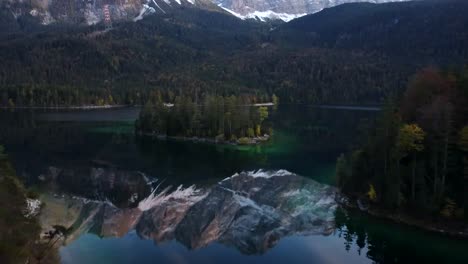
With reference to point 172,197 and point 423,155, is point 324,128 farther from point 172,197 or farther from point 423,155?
point 423,155

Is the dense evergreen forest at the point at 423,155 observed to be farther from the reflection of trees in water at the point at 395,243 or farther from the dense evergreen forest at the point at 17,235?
the dense evergreen forest at the point at 17,235

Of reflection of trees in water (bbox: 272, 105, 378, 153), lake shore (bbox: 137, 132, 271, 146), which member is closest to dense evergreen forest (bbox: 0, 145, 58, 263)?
reflection of trees in water (bbox: 272, 105, 378, 153)

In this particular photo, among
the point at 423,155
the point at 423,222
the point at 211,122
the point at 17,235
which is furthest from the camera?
the point at 211,122

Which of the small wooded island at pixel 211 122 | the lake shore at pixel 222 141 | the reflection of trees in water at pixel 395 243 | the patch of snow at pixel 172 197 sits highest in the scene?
the small wooded island at pixel 211 122

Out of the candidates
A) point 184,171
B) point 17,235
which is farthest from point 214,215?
point 17,235

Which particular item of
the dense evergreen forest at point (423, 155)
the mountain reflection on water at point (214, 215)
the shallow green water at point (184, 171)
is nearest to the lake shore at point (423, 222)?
the dense evergreen forest at point (423, 155)
